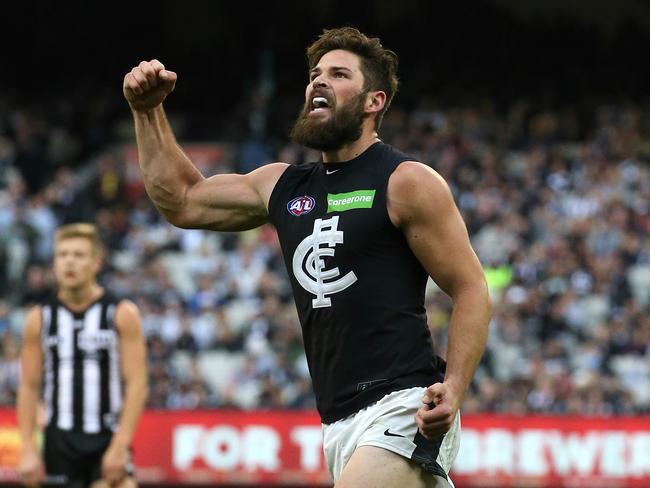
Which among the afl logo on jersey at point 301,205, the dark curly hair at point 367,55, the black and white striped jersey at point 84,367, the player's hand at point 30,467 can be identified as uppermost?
the dark curly hair at point 367,55

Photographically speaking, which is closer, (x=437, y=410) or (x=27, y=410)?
(x=437, y=410)

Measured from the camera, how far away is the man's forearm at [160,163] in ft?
17.0

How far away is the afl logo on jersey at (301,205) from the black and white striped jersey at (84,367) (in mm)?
3011

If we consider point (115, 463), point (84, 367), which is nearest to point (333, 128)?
point (115, 463)

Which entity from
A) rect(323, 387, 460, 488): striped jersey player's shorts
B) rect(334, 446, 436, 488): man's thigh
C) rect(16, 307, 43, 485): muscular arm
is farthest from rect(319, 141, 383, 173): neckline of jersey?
rect(16, 307, 43, 485): muscular arm

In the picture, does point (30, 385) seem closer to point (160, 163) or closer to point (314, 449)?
point (160, 163)

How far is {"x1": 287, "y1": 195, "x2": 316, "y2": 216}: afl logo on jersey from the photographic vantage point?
16.0 ft

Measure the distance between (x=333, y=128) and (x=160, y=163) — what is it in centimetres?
76

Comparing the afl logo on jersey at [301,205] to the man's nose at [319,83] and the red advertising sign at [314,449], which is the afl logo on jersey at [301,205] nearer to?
the man's nose at [319,83]

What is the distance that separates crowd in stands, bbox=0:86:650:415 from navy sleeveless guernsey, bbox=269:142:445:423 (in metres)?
9.33

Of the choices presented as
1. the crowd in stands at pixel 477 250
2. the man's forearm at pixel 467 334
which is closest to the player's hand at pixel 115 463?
the man's forearm at pixel 467 334

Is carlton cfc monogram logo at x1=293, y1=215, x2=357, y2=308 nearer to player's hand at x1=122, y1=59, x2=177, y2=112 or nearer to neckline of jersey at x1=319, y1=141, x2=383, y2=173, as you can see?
neckline of jersey at x1=319, y1=141, x2=383, y2=173

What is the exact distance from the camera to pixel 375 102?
502 cm

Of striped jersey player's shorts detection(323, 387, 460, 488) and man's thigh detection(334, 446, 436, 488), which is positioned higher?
striped jersey player's shorts detection(323, 387, 460, 488)
